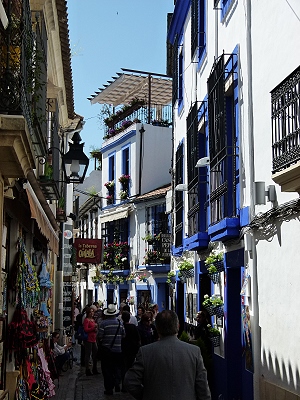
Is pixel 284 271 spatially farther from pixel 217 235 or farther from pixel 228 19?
pixel 228 19

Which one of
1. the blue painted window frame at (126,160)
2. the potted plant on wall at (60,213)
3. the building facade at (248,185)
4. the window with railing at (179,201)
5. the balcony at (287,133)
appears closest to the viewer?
the balcony at (287,133)

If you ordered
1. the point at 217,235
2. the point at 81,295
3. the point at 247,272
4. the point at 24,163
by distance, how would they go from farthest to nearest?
the point at 81,295 → the point at 217,235 → the point at 247,272 → the point at 24,163

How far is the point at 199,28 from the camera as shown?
48.8 ft

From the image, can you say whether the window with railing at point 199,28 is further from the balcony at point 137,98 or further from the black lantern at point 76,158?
the balcony at point 137,98

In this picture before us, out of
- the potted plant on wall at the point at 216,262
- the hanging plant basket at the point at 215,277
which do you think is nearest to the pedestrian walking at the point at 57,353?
the hanging plant basket at the point at 215,277

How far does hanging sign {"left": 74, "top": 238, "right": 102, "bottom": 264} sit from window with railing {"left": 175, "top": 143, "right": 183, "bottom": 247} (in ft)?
19.3

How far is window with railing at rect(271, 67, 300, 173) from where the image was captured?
7.26 meters

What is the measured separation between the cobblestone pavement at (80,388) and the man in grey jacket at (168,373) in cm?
764

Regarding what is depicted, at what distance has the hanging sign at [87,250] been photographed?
77.2 ft

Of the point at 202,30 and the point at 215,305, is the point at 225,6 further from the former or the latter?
the point at 215,305

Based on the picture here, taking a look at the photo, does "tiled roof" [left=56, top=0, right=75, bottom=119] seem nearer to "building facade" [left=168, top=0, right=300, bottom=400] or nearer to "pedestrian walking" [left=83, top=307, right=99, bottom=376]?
"building facade" [left=168, top=0, right=300, bottom=400]

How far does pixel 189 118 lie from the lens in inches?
607

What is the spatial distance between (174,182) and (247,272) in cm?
878

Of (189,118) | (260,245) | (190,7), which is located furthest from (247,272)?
(190,7)
